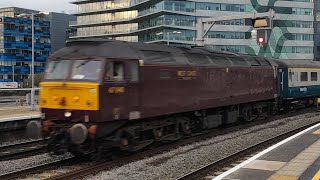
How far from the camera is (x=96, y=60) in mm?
11828

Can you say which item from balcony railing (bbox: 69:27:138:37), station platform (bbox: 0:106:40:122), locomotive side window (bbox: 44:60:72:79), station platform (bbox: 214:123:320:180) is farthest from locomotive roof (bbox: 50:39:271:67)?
balcony railing (bbox: 69:27:138:37)

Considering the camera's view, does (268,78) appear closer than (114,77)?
No

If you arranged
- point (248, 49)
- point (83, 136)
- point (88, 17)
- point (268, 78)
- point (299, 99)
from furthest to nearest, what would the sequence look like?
point (88, 17)
point (248, 49)
point (299, 99)
point (268, 78)
point (83, 136)

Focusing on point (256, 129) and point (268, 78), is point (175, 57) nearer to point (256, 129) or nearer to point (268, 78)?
point (256, 129)

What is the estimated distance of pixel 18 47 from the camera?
4557 inches

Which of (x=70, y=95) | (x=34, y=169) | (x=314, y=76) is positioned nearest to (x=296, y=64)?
(x=314, y=76)

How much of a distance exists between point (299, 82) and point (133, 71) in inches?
741

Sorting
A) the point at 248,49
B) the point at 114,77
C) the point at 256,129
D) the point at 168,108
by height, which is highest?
the point at 248,49

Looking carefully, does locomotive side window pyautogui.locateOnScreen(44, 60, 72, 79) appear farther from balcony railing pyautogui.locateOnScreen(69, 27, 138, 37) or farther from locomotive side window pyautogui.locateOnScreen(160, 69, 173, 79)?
balcony railing pyautogui.locateOnScreen(69, 27, 138, 37)

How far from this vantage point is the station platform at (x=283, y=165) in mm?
9375

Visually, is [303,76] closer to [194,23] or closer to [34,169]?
[34,169]

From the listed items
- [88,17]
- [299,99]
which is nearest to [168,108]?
[299,99]

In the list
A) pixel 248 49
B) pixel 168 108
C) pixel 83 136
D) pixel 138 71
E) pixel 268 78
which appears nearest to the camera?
pixel 83 136

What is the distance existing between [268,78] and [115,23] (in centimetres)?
8426
